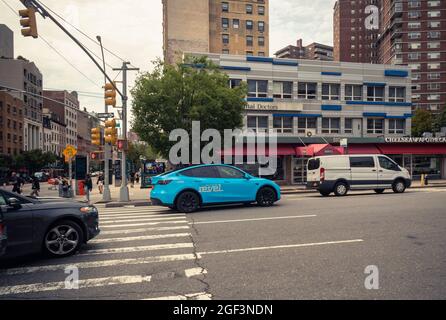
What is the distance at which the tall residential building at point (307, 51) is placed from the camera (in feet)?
490

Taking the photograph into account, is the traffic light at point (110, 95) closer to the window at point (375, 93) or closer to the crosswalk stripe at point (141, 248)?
the crosswalk stripe at point (141, 248)

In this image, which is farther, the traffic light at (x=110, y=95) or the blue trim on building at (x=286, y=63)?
the blue trim on building at (x=286, y=63)

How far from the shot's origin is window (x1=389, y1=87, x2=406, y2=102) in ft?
114

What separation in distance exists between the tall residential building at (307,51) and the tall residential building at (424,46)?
211 feet

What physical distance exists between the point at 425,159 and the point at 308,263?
104 ft

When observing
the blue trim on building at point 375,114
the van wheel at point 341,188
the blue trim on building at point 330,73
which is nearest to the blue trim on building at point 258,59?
the blue trim on building at point 330,73

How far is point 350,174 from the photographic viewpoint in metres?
16.1

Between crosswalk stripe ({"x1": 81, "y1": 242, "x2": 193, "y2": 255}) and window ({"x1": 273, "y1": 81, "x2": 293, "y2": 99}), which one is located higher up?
window ({"x1": 273, "y1": 81, "x2": 293, "y2": 99})

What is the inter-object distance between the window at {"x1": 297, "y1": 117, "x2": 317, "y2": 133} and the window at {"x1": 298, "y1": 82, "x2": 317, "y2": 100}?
2.32 metres

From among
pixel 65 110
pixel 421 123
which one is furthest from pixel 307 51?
pixel 65 110

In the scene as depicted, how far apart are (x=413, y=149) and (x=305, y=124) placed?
399 inches

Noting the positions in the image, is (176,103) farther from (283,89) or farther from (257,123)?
(283,89)

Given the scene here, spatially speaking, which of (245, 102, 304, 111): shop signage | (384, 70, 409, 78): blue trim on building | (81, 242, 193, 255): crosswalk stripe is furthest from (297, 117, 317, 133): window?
(81, 242, 193, 255): crosswalk stripe

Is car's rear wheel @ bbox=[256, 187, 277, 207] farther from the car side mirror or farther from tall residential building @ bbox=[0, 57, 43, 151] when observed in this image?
tall residential building @ bbox=[0, 57, 43, 151]
